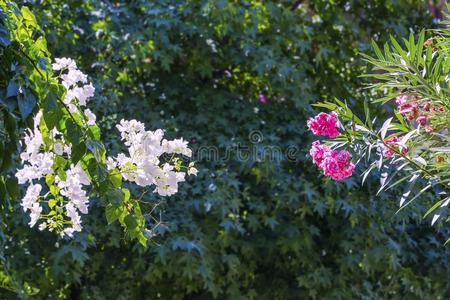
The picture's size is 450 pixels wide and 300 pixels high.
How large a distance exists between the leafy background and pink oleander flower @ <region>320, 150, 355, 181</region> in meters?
1.66

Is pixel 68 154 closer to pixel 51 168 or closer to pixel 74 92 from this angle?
pixel 51 168

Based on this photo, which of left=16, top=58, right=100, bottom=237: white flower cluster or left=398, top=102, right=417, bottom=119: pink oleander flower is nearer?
left=16, top=58, right=100, bottom=237: white flower cluster

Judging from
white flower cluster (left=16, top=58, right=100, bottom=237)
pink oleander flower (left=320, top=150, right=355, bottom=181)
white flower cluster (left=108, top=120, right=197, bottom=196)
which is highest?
white flower cluster (left=16, top=58, right=100, bottom=237)

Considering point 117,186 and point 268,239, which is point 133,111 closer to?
point 268,239

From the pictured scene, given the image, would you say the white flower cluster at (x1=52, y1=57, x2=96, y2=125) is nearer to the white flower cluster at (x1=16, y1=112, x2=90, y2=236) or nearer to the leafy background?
the white flower cluster at (x1=16, y1=112, x2=90, y2=236)

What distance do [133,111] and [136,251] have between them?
2.45 feet

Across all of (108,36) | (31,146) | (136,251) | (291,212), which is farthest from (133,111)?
(31,146)

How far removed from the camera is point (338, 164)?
7.81ft

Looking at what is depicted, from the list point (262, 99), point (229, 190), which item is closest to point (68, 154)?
point (229, 190)

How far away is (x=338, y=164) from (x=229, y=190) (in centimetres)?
179

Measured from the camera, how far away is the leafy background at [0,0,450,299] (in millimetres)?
4094

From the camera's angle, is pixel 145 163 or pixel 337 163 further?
pixel 337 163

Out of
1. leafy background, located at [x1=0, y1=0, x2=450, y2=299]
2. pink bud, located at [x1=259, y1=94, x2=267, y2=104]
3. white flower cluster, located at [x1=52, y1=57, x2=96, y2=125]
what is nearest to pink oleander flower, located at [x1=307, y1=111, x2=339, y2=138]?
white flower cluster, located at [x1=52, y1=57, x2=96, y2=125]

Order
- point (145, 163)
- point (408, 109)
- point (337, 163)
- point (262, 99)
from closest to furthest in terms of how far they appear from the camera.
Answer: point (145, 163), point (337, 163), point (408, 109), point (262, 99)
